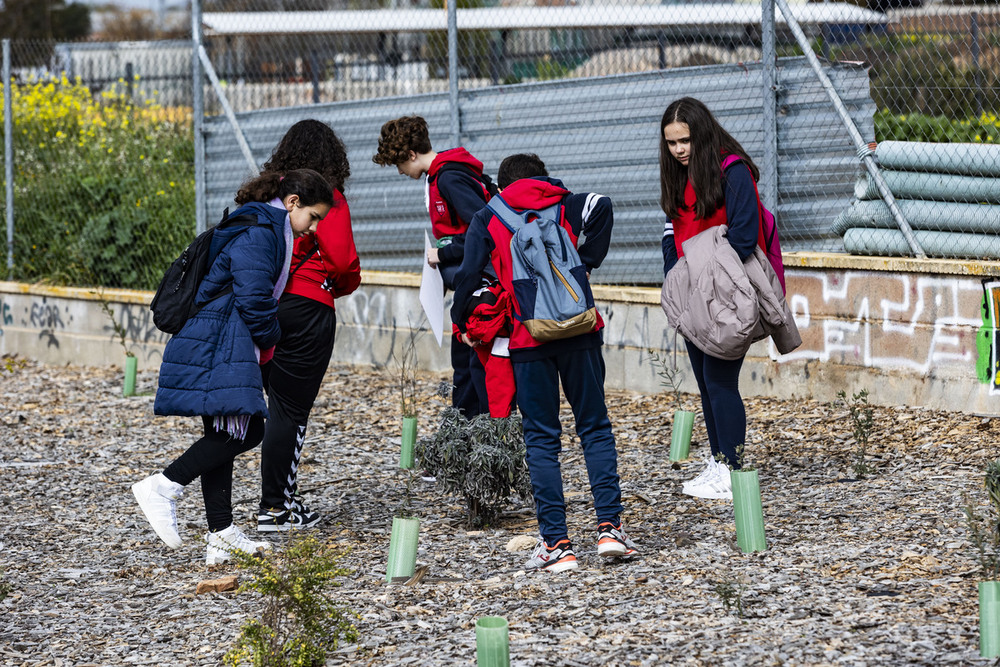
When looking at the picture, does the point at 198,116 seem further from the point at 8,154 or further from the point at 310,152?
the point at 310,152

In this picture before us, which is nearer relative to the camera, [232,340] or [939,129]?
[232,340]

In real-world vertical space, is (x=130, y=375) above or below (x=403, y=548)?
above

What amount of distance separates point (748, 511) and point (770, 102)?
11.5 ft

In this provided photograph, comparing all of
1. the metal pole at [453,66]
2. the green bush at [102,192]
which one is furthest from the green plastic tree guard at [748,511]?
the green bush at [102,192]

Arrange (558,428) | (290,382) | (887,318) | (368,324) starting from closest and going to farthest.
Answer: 1. (558,428)
2. (290,382)
3. (887,318)
4. (368,324)

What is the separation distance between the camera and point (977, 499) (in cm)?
498

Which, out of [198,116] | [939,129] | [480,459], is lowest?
[480,459]

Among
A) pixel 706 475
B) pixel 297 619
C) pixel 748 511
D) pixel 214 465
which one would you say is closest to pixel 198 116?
pixel 214 465

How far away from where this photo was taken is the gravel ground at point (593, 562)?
12.1ft

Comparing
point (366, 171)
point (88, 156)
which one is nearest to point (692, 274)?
point (366, 171)

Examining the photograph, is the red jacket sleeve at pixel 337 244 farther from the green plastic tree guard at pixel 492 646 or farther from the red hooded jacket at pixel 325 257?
the green plastic tree guard at pixel 492 646

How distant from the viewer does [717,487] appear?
17.8ft

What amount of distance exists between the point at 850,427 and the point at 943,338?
0.72m

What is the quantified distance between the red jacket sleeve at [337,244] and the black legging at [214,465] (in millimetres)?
797
